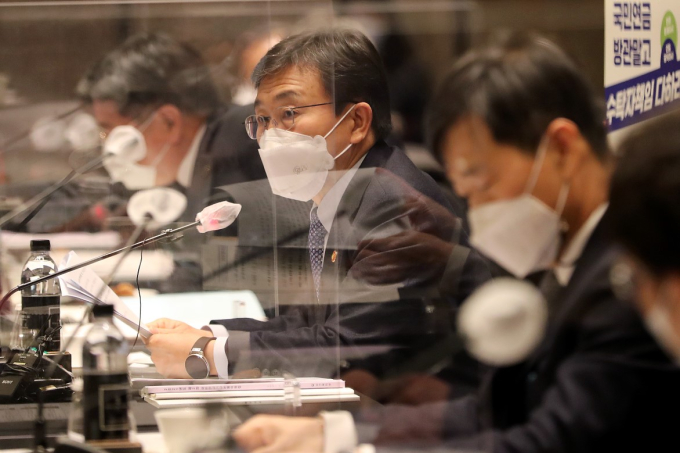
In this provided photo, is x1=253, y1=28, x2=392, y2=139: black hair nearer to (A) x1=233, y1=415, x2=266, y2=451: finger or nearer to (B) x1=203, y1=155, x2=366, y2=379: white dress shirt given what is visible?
(B) x1=203, y1=155, x2=366, y2=379: white dress shirt

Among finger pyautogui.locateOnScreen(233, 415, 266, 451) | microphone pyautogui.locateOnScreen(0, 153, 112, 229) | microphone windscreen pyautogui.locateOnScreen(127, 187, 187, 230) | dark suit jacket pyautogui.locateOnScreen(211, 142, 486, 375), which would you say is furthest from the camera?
microphone pyautogui.locateOnScreen(0, 153, 112, 229)

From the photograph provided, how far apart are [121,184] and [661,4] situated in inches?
70.6

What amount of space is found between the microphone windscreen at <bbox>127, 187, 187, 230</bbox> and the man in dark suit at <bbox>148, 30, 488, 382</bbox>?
60 centimetres

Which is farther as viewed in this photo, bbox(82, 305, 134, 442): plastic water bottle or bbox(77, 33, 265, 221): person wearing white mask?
bbox(77, 33, 265, 221): person wearing white mask

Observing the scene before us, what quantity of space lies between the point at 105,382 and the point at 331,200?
65 cm

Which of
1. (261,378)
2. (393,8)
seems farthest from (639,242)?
(261,378)

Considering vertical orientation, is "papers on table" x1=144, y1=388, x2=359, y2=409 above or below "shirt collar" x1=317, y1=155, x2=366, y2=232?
below

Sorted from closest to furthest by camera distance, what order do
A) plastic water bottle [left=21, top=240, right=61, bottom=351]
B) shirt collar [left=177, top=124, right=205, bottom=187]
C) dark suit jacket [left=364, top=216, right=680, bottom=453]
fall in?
dark suit jacket [left=364, top=216, right=680, bottom=453]
plastic water bottle [left=21, top=240, right=61, bottom=351]
shirt collar [left=177, top=124, right=205, bottom=187]

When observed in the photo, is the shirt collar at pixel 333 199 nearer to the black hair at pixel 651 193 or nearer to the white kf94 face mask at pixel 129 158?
the black hair at pixel 651 193

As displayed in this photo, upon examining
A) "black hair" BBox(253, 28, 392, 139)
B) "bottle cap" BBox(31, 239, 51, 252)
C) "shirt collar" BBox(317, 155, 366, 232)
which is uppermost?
"black hair" BBox(253, 28, 392, 139)

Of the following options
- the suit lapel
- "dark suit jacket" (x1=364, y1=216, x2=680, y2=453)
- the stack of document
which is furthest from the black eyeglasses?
"dark suit jacket" (x1=364, y1=216, x2=680, y2=453)

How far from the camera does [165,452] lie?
1.52m

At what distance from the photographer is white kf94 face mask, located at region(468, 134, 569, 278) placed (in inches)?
52.7

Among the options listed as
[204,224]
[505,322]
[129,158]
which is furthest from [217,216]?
[505,322]
